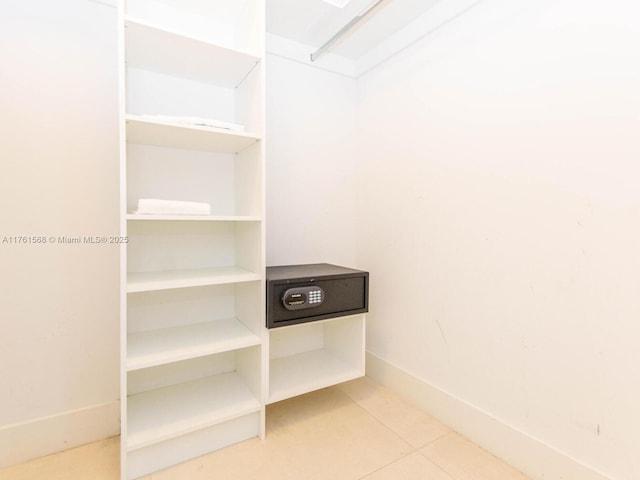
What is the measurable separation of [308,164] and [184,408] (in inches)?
56.2

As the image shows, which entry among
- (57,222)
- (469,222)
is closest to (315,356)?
Result: (469,222)

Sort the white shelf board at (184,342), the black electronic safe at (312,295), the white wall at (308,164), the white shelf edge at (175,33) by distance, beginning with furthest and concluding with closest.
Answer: the white wall at (308,164)
the black electronic safe at (312,295)
the white shelf board at (184,342)
the white shelf edge at (175,33)

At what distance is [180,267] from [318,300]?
2.31 feet

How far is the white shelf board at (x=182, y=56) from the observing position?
3.97 ft

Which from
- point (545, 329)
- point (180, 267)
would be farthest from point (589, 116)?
point (180, 267)

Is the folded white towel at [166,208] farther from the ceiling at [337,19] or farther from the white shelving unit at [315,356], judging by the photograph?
the ceiling at [337,19]

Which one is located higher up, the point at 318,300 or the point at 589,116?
the point at 589,116

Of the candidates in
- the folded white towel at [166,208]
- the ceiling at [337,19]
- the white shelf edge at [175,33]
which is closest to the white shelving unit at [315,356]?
the folded white towel at [166,208]

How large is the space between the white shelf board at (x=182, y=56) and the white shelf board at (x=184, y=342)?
1224 mm

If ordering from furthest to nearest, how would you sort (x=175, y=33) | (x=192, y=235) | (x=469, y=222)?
(x=192, y=235) → (x=469, y=222) → (x=175, y=33)

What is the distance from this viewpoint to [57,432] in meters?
1.36

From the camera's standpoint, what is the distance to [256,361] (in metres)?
1.46

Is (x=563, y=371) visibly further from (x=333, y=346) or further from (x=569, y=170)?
(x=333, y=346)

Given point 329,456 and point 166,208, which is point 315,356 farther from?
point 166,208
